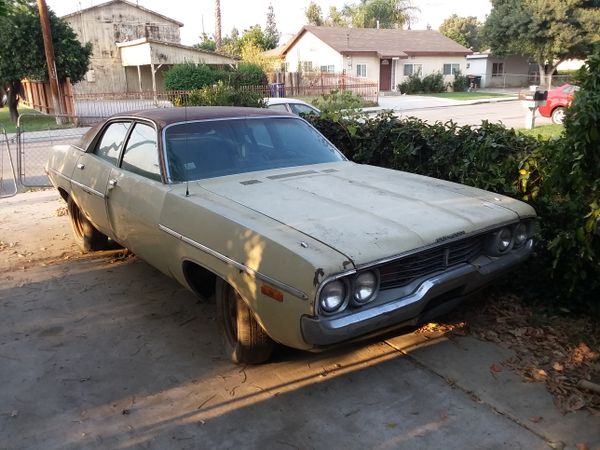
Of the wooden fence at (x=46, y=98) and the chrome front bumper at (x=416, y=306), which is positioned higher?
the wooden fence at (x=46, y=98)

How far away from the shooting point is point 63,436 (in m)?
2.93

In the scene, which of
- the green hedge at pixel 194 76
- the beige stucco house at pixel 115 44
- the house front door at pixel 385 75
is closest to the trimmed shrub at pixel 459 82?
the house front door at pixel 385 75

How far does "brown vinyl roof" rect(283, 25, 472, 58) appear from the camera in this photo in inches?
1534

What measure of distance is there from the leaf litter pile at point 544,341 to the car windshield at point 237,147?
70.2 inches

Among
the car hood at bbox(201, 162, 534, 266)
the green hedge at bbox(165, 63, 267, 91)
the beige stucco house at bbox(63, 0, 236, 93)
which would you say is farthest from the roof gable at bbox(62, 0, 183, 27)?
the car hood at bbox(201, 162, 534, 266)

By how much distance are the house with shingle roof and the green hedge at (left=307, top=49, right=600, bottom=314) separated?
34069mm

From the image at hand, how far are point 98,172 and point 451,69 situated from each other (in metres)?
41.5

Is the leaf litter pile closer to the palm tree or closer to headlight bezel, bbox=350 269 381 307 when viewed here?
headlight bezel, bbox=350 269 381 307

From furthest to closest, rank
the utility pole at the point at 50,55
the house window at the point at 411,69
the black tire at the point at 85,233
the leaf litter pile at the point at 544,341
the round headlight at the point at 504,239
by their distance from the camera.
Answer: the house window at the point at 411,69
the utility pole at the point at 50,55
the black tire at the point at 85,233
the round headlight at the point at 504,239
the leaf litter pile at the point at 544,341

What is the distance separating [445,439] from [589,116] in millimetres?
2048

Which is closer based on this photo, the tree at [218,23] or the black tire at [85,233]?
the black tire at [85,233]

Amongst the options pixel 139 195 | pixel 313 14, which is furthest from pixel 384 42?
pixel 139 195

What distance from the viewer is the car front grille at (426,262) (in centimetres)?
308

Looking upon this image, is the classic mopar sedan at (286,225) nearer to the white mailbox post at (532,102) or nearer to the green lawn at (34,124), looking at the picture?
the white mailbox post at (532,102)
